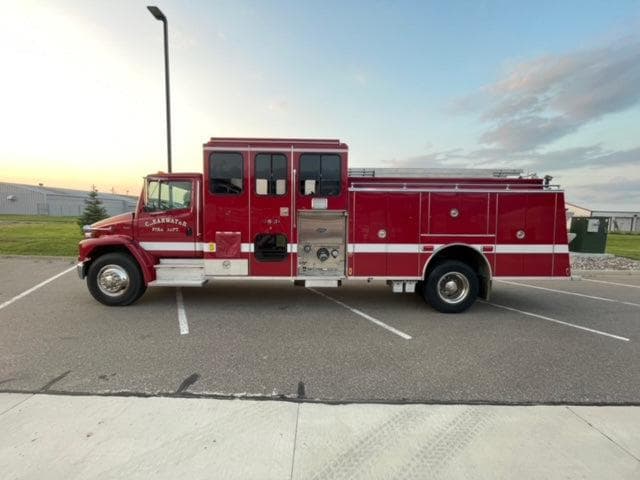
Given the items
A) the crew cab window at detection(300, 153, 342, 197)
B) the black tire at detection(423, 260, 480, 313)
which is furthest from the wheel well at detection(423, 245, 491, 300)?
the crew cab window at detection(300, 153, 342, 197)

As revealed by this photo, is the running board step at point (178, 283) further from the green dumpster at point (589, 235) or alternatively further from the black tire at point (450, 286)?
the green dumpster at point (589, 235)

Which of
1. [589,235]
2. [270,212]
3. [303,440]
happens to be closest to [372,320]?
[270,212]

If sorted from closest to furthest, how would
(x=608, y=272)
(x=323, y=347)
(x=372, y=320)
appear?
(x=323, y=347)
(x=372, y=320)
(x=608, y=272)

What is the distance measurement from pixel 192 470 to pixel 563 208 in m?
6.84

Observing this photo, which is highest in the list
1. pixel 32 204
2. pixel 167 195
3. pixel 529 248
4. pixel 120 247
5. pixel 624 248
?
pixel 32 204

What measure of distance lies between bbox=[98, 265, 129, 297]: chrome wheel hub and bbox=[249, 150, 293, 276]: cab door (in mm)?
2330

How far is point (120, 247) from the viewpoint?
21.3 feet

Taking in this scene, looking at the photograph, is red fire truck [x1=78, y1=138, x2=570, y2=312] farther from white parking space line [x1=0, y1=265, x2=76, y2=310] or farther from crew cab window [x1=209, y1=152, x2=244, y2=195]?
white parking space line [x1=0, y1=265, x2=76, y2=310]

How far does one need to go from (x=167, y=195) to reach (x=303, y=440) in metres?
5.26

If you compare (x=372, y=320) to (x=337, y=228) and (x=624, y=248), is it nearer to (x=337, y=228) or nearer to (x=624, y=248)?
(x=337, y=228)

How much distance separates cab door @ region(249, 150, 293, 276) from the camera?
20.8 ft

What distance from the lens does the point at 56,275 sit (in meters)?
9.11

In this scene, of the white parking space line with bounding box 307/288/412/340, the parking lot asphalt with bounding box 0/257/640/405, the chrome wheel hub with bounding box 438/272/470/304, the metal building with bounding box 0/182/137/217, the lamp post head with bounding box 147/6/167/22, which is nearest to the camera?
the parking lot asphalt with bounding box 0/257/640/405

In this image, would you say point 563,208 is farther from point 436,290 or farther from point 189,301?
point 189,301
